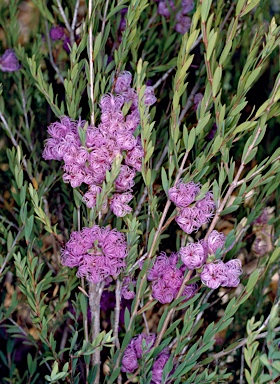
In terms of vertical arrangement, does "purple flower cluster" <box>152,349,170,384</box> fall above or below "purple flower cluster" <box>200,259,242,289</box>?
below

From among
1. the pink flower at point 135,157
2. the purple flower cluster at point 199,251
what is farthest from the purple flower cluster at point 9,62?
the purple flower cluster at point 199,251

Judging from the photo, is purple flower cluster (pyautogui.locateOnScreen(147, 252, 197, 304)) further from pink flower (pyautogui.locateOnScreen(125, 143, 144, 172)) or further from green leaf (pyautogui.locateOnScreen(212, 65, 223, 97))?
green leaf (pyautogui.locateOnScreen(212, 65, 223, 97))

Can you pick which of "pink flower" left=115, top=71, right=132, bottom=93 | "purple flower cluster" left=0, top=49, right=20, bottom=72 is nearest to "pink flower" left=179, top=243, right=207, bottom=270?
"pink flower" left=115, top=71, right=132, bottom=93

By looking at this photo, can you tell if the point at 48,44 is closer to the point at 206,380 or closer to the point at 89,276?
the point at 89,276

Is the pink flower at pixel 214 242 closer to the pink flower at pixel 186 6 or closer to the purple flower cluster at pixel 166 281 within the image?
the purple flower cluster at pixel 166 281

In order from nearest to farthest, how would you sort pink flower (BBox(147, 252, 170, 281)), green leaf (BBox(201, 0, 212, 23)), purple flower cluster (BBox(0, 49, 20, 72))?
green leaf (BBox(201, 0, 212, 23)) < pink flower (BBox(147, 252, 170, 281)) < purple flower cluster (BBox(0, 49, 20, 72))

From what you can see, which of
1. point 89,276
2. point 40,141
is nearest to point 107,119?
point 89,276
